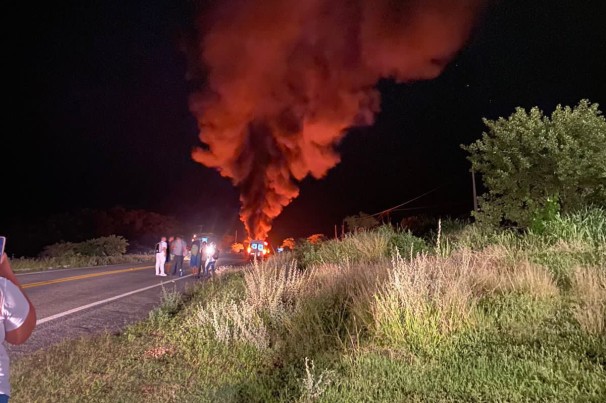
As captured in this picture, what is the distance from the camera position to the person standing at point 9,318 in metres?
2.21

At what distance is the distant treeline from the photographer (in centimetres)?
6525

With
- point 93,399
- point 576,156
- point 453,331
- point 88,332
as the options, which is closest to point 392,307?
point 453,331

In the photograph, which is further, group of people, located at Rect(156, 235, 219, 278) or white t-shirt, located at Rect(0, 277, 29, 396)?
group of people, located at Rect(156, 235, 219, 278)

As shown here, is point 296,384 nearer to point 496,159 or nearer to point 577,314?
point 577,314

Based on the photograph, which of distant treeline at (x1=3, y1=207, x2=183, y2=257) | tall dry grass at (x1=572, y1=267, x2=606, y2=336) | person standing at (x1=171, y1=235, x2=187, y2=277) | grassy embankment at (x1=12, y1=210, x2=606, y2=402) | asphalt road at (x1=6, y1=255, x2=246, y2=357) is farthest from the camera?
distant treeline at (x1=3, y1=207, x2=183, y2=257)

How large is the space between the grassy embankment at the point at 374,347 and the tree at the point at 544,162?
25.3ft

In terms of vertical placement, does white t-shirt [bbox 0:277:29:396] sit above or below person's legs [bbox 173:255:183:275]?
below

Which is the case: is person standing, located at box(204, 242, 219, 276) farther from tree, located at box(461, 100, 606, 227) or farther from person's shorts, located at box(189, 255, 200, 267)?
tree, located at box(461, 100, 606, 227)

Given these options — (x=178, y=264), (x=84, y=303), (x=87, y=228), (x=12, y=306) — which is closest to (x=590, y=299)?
(x=12, y=306)

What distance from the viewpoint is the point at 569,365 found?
13.7 feet

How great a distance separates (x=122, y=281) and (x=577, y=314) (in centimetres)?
1493

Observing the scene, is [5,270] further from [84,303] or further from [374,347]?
[84,303]

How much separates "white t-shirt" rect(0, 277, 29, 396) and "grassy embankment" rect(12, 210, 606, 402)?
2.56 metres

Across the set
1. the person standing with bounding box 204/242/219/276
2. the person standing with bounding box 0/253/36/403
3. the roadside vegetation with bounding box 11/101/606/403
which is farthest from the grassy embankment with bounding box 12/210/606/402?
the person standing with bounding box 204/242/219/276
